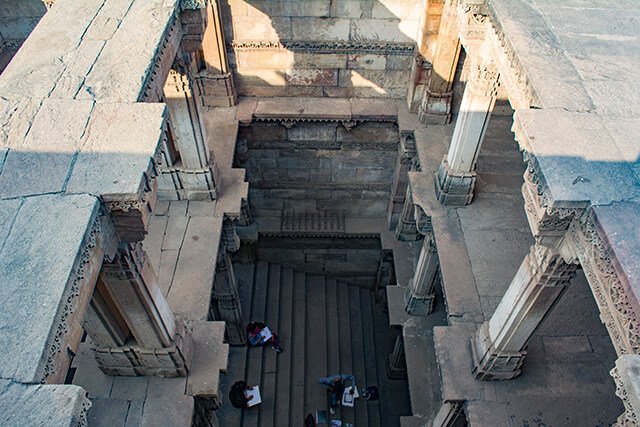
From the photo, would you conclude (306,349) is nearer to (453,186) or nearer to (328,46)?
(453,186)

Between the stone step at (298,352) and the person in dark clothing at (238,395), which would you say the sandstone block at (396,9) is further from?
the person in dark clothing at (238,395)

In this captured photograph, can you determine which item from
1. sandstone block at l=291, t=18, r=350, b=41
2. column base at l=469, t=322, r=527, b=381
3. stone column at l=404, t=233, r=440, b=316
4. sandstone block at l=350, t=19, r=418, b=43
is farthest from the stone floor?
sandstone block at l=291, t=18, r=350, b=41

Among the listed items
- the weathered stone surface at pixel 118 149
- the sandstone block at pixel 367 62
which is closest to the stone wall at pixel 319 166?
the sandstone block at pixel 367 62

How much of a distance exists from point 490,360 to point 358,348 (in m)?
7.15

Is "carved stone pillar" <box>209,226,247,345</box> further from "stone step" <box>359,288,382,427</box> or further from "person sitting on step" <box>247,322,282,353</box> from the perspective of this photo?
"stone step" <box>359,288,382,427</box>

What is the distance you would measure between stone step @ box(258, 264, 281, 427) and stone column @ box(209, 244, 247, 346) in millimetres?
940

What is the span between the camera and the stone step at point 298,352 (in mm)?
11844

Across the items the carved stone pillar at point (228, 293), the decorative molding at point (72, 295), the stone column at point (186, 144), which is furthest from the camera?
the carved stone pillar at point (228, 293)

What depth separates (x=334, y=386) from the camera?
1216cm

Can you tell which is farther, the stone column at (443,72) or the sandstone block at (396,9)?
the sandstone block at (396,9)

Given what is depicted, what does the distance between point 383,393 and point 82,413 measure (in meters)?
10.8

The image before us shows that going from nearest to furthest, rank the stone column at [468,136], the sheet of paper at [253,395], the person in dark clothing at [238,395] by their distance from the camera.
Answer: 1. the stone column at [468,136]
2. the person in dark clothing at [238,395]
3. the sheet of paper at [253,395]

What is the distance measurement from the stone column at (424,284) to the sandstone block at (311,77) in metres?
4.67

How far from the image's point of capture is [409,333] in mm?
10977
